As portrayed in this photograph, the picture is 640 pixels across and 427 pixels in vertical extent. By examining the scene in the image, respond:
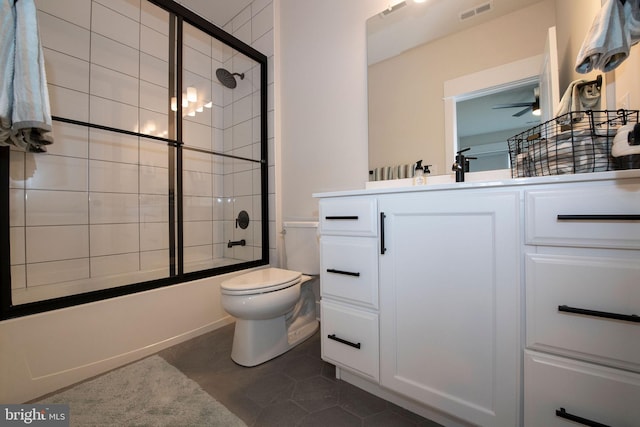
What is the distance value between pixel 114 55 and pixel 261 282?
86.9 inches

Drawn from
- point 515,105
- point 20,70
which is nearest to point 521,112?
point 515,105

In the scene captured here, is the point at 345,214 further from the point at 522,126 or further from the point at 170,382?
the point at 170,382

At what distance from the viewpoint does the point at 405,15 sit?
147 centimetres

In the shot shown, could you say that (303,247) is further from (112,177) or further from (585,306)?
(112,177)

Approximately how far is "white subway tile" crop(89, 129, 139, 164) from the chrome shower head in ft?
3.21

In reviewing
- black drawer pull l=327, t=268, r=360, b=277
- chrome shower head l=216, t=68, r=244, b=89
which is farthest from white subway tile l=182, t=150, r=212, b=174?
black drawer pull l=327, t=268, r=360, b=277

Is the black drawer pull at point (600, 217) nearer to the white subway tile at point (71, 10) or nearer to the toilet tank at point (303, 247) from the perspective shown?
the toilet tank at point (303, 247)

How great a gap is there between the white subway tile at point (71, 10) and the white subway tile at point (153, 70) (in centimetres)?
37

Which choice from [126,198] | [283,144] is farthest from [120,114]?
[283,144]

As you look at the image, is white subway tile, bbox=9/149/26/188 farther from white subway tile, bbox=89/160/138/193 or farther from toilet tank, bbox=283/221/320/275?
toilet tank, bbox=283/221/320/275

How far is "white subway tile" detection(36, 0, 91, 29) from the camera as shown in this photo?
5.54ft

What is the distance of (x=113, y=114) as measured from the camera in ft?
6.56

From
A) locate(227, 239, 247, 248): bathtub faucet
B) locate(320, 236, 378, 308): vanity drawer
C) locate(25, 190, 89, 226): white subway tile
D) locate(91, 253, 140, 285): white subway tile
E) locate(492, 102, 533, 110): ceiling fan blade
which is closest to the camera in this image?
locate(320, 236, 378, 308): vanity drawer

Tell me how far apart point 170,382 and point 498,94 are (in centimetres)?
213
